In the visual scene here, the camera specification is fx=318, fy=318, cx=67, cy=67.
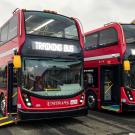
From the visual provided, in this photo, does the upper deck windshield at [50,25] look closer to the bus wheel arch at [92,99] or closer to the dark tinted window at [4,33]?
the dark tinted window at [4,33]

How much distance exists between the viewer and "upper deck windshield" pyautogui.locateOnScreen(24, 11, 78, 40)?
10500mm

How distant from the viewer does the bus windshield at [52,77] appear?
9.94 m

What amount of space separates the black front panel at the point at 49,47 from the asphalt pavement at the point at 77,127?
234 centimetres

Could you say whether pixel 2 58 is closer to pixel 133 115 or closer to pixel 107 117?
pixel 107 117

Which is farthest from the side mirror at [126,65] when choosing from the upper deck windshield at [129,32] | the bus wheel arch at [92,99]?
the bus wheel arch at [92,99]

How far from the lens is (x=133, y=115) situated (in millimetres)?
13273

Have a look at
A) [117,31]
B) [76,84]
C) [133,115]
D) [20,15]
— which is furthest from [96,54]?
[20,15]

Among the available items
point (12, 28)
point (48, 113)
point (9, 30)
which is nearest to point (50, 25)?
point (12, 28)

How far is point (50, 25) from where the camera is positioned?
10953mm

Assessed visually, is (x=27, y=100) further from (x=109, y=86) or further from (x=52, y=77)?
(x=109, y=86)

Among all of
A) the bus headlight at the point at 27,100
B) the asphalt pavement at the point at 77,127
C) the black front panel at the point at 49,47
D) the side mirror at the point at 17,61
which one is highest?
the black front panel at the point at 49,47

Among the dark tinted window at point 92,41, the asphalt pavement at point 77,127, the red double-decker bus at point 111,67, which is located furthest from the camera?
the dark tinted window at point 92,41

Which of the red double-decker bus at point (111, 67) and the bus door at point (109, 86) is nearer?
the red double-decker bus at point (111, 67)

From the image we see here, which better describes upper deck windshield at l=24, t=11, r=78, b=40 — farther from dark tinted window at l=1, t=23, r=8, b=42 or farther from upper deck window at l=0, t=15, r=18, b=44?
dark tinted window at l=1, t=23, r=8, b=42
